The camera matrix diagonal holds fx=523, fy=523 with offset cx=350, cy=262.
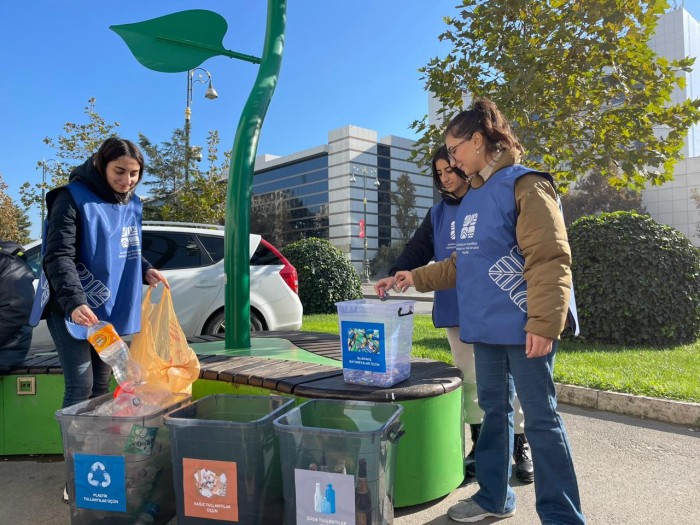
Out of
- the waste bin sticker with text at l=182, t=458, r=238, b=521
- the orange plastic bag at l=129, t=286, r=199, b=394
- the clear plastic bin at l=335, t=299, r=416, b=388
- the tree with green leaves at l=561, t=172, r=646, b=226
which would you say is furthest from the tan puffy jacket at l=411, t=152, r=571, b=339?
the tree with green leaves at l=561, t=172, r=646, b=226

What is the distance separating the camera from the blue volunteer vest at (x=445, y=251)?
117 inches

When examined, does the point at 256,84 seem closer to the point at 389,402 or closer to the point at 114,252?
the point at 114,252

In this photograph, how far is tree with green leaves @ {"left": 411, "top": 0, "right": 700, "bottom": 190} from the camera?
5.86m

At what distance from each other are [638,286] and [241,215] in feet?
16.7

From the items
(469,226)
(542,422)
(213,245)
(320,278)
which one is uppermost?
(213,245)

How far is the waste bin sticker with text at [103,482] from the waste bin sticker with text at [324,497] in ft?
2.57

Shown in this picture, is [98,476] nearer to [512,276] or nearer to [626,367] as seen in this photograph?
[512,276]

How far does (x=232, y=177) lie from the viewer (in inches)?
158

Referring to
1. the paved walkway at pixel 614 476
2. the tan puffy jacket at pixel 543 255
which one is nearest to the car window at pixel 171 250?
the paved walkway at pixel 614 476

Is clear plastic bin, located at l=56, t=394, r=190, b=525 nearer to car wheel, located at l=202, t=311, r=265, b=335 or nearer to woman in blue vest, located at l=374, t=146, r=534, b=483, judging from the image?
woman in blue vest, located at l=374, t=146, r=534, b=483

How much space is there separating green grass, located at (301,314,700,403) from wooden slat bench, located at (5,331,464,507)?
7.20 ft

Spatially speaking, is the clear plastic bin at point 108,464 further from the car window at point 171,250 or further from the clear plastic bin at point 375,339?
the car window at point 171,250

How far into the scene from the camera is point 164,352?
2.63m

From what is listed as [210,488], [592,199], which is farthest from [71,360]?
[592,199]
